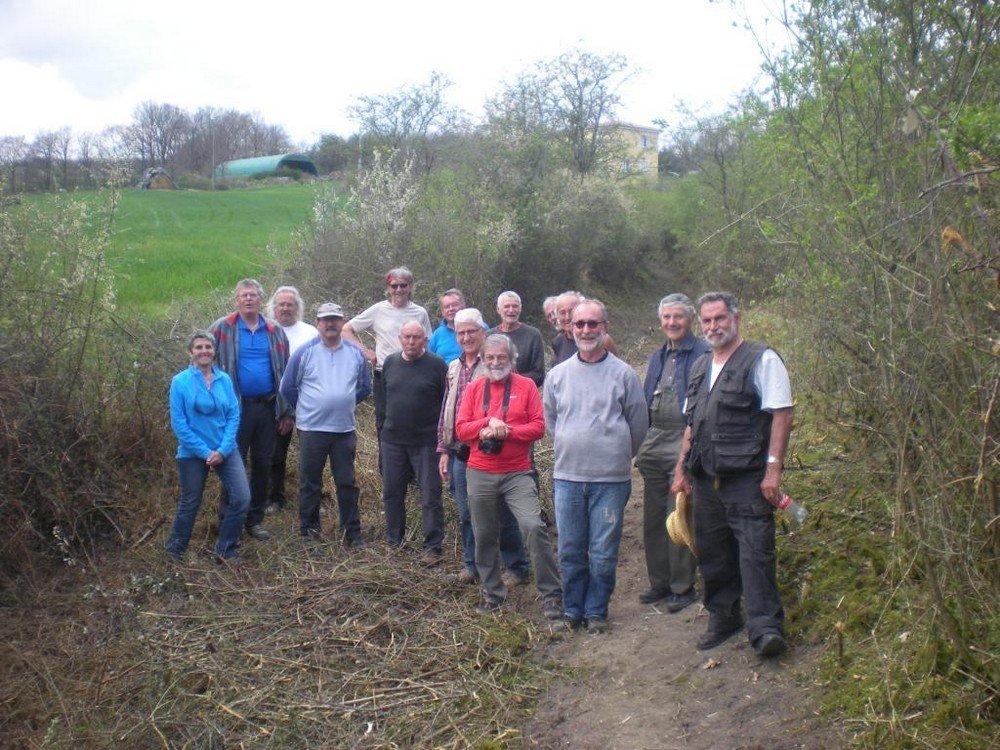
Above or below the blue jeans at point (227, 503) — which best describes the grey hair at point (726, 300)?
above

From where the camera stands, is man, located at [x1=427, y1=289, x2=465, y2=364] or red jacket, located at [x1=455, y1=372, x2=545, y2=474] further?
man, located at [x1=427, y1=289, x2=465, y2=364]

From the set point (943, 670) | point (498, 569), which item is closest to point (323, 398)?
point (498, 569)

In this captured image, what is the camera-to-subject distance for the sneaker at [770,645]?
4.72m

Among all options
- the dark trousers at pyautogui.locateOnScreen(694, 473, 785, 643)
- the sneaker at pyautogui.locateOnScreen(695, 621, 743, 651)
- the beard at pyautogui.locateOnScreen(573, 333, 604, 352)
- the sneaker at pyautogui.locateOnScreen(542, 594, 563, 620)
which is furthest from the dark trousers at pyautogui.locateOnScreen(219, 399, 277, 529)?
the sneaker at pyautogui.locateOnScreen(695, 621, 743, 651)

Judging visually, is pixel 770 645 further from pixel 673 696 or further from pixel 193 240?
pixel 193 240

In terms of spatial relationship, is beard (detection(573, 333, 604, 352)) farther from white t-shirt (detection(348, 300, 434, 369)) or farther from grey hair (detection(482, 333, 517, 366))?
white t-shirt (detection(348, 300, 434, 369))

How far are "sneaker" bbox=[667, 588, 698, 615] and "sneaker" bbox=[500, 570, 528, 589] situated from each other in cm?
108

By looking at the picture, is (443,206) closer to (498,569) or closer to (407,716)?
(498,569)

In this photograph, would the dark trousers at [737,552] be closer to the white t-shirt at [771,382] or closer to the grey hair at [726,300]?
the white t-shirt at [771,382]

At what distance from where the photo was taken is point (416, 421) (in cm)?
675

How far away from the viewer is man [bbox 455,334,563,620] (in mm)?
5793

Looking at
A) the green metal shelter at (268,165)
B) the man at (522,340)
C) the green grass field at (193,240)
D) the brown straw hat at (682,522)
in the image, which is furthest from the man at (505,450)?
the green metal shelter at (268,165)

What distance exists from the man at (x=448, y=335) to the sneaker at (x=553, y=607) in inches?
87.0

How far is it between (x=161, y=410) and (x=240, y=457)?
5.52 feet
